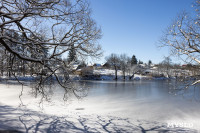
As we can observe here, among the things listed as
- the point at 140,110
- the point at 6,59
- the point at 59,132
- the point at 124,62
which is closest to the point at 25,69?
the point at 6,59

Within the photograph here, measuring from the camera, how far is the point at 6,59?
20.0 feet

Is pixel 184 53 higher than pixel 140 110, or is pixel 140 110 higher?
pixel 184 53

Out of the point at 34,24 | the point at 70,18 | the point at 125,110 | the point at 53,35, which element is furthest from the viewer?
the point at 125,110

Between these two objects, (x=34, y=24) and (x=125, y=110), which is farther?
(x=125, y=110)

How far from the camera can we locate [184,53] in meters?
6.58

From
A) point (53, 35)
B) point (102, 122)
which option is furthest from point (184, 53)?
point (53, 35)

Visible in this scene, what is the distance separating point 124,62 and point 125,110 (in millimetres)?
36537

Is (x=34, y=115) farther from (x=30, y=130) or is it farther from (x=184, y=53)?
(x=184, y=53)

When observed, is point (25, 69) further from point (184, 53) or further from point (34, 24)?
point (184, 53)

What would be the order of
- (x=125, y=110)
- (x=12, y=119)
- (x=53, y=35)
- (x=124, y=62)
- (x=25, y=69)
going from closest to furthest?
(x=53, y=35), (x=12, y=119), (x=25, y=69), (x=125, y=110), (x=124, y=62)

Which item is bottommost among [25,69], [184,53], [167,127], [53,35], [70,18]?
[167,127]

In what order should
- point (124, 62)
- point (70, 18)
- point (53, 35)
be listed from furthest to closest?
point (124, 62)
point (53, 35)
point (70, 18)

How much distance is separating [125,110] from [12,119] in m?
5.55

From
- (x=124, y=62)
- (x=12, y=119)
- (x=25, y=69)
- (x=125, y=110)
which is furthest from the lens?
(x=124, y=62)
